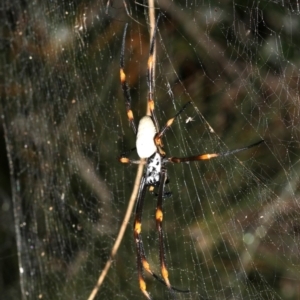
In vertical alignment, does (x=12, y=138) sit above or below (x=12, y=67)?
below

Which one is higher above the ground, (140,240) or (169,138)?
(169,138)

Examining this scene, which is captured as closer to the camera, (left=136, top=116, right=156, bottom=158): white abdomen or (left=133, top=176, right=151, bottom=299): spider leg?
A: (left=136, top=116, right=156, bottom=158): white abdomen

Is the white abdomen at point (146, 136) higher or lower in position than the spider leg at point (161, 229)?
higher

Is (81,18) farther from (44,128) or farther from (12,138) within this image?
(12,138)

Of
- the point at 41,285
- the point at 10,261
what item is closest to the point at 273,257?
the point at 41,285

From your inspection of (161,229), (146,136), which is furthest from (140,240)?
(146,136)

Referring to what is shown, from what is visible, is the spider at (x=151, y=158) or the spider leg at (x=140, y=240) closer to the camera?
the spider at (x=151, y=158)

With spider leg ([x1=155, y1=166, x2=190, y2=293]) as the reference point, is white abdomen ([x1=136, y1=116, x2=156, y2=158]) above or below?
above

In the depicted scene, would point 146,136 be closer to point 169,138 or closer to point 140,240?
point 169,138
